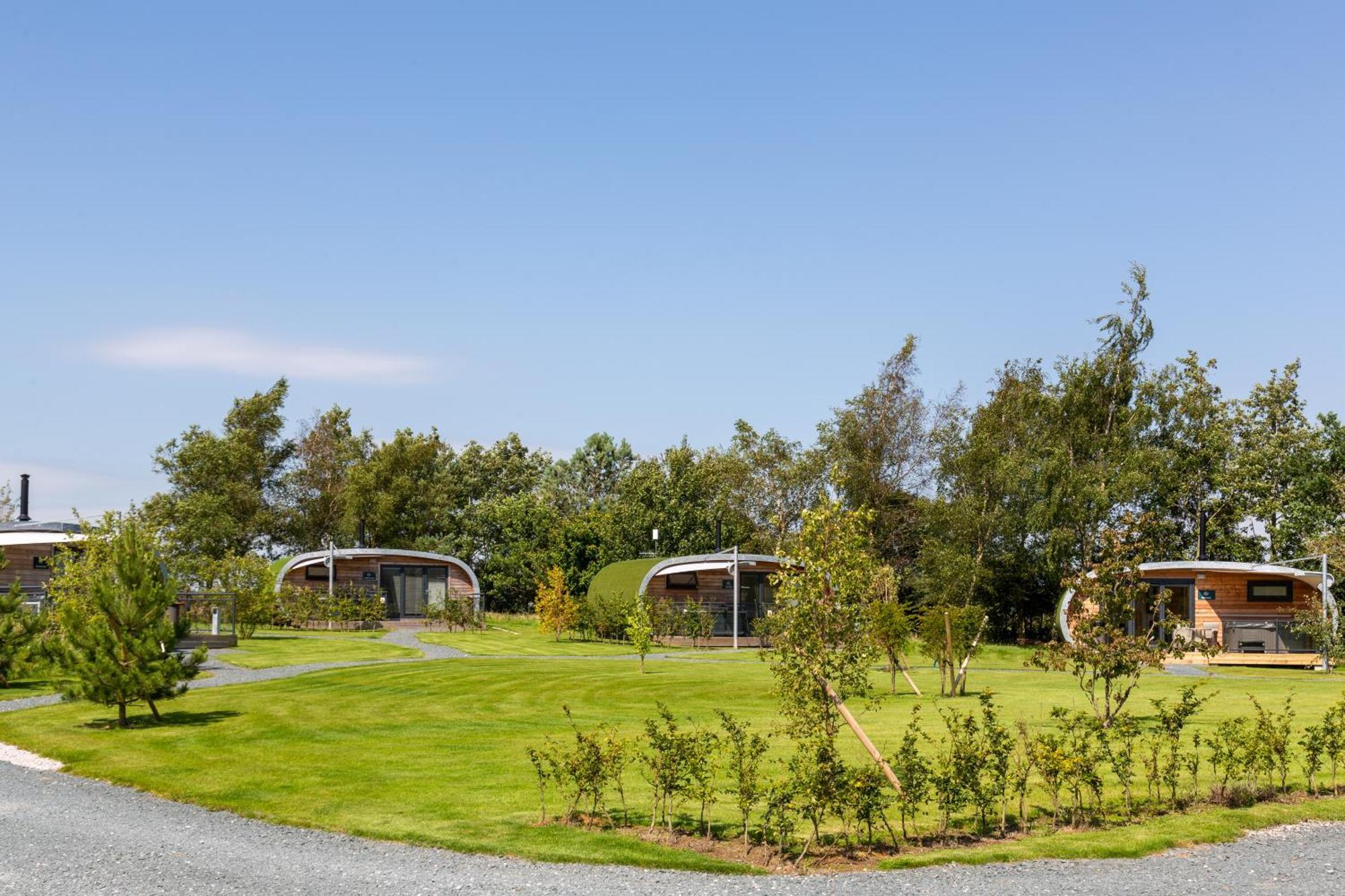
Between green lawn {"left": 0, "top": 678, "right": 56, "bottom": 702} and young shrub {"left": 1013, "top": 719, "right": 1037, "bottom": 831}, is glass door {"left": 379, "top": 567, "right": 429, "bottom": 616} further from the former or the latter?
young shrub {"left": 1013, "top": 719, "right": 1037, "bottom": 831}

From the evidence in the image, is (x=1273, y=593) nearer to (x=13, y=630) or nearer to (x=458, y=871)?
Answer: (x=458, y=871)

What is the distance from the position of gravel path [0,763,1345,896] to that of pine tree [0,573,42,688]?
1332 cm

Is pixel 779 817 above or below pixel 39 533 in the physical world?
below

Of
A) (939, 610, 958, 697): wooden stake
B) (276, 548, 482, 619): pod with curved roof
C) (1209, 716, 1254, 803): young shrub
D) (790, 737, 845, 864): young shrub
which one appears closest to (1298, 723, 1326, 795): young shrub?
(1209, 716, 1254, 803): young shrub

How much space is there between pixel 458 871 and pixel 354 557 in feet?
119

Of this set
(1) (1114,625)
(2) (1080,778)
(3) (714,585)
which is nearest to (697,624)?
(3) (714,585)

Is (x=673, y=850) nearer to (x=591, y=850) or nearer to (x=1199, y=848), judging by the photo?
(x=591, y=850)

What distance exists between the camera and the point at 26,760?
581 inches

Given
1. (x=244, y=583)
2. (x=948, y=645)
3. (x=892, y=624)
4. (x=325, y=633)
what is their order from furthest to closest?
(x=325, y=633)
(x=244, y=583)
(x=948, y=645)
(x=892, y=624)

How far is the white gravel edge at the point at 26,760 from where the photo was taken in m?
14.3

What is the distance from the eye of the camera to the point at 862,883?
8828 millimetres

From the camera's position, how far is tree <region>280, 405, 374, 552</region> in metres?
61.2

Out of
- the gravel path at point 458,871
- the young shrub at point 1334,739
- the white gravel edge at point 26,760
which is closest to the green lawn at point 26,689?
the white gravel edge at point 26,760

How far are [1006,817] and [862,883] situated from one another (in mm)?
2828
